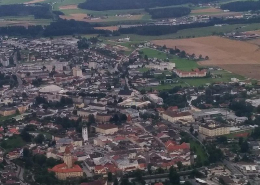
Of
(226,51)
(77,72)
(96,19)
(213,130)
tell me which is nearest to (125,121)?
(213,130)

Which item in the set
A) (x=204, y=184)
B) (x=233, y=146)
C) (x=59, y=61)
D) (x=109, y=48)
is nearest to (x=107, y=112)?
(x=233, y=146)

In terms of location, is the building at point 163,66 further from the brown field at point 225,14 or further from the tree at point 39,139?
the brown field at point 225,14

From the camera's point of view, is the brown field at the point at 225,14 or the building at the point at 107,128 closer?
the building at the point at 107,128

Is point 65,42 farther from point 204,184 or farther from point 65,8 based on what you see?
point 204,184

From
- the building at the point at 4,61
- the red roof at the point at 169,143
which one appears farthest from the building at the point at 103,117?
the building at the point at 4,61

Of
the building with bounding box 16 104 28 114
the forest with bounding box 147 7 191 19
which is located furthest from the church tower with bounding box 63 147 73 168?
the forest with bounding box 147 7 191 19

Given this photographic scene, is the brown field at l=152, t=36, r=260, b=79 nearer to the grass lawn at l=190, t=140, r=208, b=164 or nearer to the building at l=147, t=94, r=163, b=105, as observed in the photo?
the building at l=147, t=94, r=163, b=105
